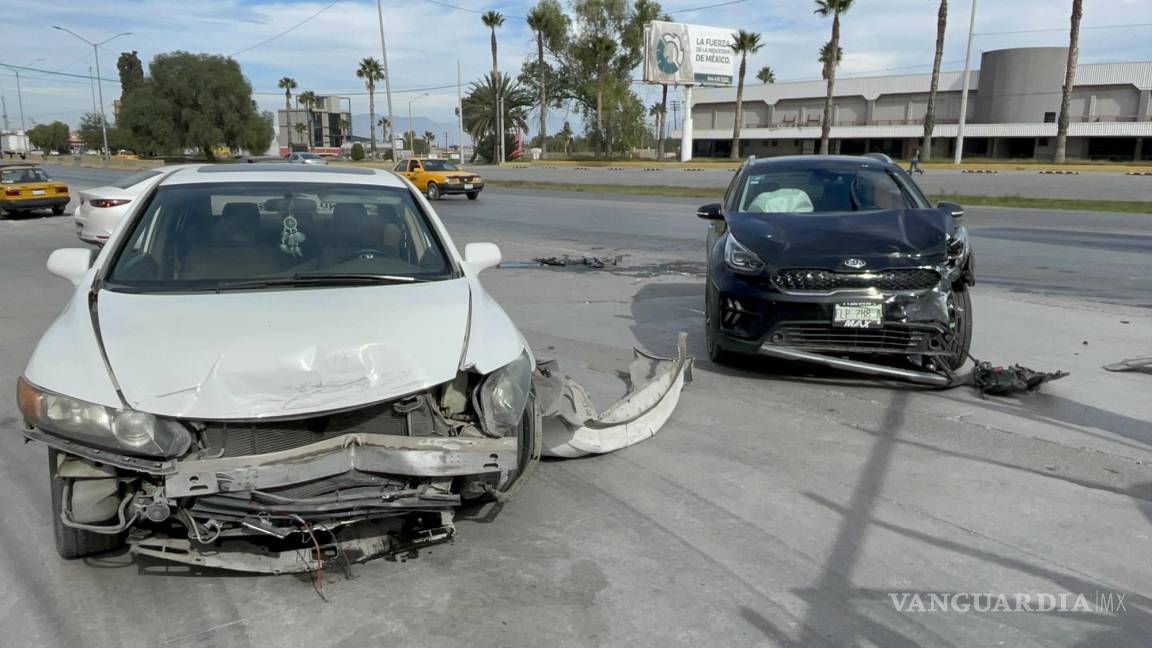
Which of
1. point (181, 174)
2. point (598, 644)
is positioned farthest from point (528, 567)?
point (181, 174)

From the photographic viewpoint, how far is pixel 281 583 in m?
3.56

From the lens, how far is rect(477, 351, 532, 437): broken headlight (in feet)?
11.9

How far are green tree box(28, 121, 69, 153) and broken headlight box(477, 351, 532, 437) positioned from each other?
563ft

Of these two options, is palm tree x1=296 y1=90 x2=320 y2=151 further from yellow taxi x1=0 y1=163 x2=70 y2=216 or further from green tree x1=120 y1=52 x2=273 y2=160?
yellow taxi x1=0 y1=163 x2=70 y2=216

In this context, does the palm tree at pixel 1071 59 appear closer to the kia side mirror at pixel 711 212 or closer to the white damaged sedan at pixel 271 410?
the kia side mirror at pixel 711 212

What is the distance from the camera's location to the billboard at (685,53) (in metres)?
63.4

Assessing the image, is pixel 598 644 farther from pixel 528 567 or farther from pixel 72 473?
pixel 72 473

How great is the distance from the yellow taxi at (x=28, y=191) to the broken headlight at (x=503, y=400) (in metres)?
24.9

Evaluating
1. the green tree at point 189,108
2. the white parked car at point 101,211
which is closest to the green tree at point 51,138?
the green tree at point 189,108

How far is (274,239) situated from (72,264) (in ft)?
3.22

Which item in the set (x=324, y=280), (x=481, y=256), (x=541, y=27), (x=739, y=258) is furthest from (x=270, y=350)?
(x=541, y=27)

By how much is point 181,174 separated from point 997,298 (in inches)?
351

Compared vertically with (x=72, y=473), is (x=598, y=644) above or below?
below

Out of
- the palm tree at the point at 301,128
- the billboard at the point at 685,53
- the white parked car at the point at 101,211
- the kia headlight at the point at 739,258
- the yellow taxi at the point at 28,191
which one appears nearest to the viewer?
the kia headlight at the point at 739,258
